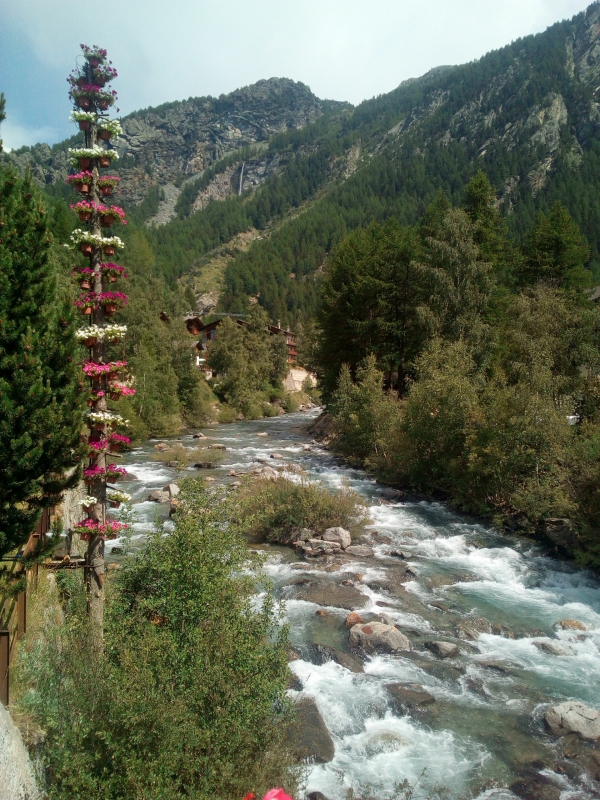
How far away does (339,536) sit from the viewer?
16141 mm

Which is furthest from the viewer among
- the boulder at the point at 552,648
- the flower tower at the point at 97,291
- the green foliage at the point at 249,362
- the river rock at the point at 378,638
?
the green foliage at the point at 249,362

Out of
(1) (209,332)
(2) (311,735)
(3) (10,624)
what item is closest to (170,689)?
(3) (10,624)

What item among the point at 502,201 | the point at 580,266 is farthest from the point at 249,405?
the point at 502,201

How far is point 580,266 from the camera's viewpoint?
126ft

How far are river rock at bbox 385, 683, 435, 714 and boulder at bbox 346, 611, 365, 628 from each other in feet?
6.39

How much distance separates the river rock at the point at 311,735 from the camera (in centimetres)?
765

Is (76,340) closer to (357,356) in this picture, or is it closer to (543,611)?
(543,611)

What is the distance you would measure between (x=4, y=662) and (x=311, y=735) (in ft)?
15.0

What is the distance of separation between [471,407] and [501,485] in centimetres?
343

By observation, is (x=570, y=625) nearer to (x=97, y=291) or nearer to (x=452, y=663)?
(x=452, y=663)

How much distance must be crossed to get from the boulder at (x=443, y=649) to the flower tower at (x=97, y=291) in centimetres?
641

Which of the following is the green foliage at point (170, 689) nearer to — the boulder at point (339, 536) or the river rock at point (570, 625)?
the river rock at point (570, 625)

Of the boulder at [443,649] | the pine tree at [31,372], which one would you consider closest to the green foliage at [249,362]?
the boulder at [443,649]

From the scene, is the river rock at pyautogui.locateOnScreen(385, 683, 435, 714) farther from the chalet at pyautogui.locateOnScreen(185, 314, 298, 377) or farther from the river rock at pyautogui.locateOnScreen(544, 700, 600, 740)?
the chalet at pyautogui.locateOnScreen(185, 314, 298, 377)
